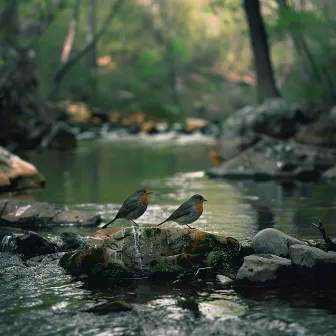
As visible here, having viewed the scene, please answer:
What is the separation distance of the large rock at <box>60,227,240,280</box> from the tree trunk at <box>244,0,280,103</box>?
21.4 m

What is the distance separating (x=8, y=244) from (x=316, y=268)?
4731 mm

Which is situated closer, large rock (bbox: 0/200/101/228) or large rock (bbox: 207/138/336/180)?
large rock (bbox: 0/200/101/228)

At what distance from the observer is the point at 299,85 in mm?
39781

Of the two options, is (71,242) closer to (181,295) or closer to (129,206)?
(129,206)

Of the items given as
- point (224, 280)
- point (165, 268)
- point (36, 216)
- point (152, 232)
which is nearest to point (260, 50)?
point (36, 216)

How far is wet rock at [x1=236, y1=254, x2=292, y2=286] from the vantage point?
9.30 metres

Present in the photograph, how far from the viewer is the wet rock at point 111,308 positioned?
8203 millimetres

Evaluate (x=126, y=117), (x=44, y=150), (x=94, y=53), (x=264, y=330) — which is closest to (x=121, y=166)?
(x=44, y=150)

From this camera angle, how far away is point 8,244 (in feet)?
37.3

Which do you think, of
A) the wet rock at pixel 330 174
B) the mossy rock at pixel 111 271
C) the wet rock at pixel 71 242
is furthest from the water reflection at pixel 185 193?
the mossy rock at pixel 111 271

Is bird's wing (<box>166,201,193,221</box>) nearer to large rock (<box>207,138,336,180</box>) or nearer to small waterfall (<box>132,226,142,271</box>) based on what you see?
small waterfall (<box>132,226,142,271</box>)

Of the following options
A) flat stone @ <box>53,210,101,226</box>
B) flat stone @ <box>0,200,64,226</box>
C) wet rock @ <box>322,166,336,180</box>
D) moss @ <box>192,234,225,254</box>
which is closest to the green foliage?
wet rock @ <box>322,166,336,180</box>

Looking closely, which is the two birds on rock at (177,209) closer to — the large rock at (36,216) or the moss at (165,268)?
the moss at (165,268)

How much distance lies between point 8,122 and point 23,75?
3910 millimetres
